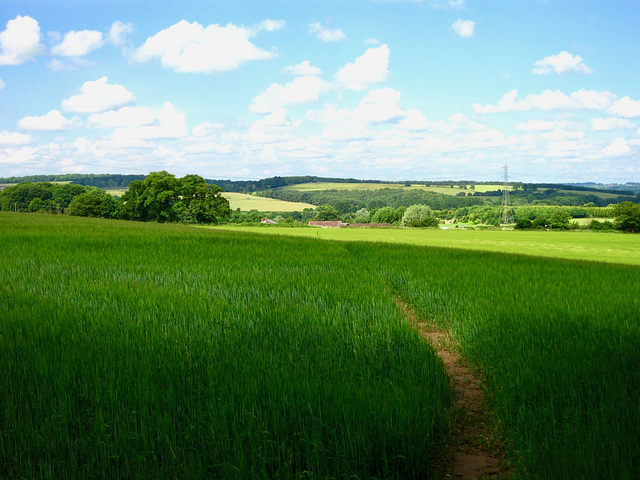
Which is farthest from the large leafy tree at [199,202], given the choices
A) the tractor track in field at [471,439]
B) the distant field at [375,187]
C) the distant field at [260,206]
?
the distant field at [375,187]

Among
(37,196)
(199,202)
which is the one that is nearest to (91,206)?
(199,202)

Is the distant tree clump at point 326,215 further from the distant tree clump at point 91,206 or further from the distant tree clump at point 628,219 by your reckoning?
the distant tree clump at point 628,219

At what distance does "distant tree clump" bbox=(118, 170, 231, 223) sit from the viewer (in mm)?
79688

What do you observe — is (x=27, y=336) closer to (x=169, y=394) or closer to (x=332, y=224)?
(x=169, y=394)

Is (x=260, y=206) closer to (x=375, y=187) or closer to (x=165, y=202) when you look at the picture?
(x=165, y=202)

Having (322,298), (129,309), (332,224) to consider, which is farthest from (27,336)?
(332,224)

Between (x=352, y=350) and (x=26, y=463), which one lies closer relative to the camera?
(x=26, y=463)

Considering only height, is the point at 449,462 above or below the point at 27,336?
below

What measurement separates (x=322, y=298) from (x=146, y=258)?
8520mm

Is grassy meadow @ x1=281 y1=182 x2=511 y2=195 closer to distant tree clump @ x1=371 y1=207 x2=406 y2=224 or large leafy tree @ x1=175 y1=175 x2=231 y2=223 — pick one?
distant tree clump @ x1=371 y1=207 x2=406 y2=224

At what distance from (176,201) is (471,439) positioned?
267 feet

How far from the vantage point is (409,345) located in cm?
632

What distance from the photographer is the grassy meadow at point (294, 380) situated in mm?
3502

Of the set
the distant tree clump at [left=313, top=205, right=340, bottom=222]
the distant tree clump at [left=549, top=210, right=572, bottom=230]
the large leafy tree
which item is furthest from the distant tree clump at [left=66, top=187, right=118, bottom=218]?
the distant tree clump at [left=549, top=210, right=572, bottom=230]
